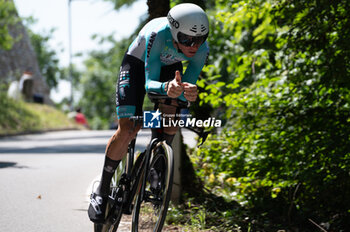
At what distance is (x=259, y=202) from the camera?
6.41m

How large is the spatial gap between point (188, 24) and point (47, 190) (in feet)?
15.0

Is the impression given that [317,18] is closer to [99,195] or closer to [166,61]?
[166,61]

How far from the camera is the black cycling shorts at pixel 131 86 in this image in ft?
11.9

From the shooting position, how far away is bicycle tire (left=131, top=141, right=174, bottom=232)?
3.24 metres

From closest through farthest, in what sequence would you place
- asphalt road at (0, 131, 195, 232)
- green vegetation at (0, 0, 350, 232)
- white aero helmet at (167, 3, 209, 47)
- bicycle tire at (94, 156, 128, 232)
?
white aero helmet at (167, 3, 209, 47) < bicycle tire at (94, 156, 128, 232) < asphalt road at (0, 131, 195, 232) < green vegetation at (0, 0, 350, 232)

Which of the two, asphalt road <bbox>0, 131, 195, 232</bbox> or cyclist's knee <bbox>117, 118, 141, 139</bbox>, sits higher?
cyclist's knee <bbox>117, 118, 141, 139</bbox>

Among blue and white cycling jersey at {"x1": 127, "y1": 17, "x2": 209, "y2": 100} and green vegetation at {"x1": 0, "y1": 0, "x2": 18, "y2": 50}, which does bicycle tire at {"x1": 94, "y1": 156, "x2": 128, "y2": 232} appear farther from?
green vegetation at {"x1": 0, "y1": 0, "x2": 18, "y2": 50}

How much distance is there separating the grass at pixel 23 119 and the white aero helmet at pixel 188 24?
18093 millimetres

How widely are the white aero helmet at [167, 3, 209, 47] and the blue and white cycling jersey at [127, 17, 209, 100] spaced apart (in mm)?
160

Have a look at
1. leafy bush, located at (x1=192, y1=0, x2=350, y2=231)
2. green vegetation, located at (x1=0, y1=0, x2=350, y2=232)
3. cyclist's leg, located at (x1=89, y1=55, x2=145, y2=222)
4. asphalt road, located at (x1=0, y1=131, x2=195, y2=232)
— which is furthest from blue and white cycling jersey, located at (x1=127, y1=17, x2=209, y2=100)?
leafy bush, located at (x1=192, y1=0, x2=350, y2=231)

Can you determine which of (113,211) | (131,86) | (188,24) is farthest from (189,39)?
(113,211)

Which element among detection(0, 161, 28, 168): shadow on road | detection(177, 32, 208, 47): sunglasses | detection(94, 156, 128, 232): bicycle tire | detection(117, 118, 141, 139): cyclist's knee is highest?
detection(177, 32, 208, 47): sunglasses

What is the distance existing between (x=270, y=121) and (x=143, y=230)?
3364mm

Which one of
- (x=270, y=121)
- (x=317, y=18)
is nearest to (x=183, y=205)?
(x=270, y=121)
